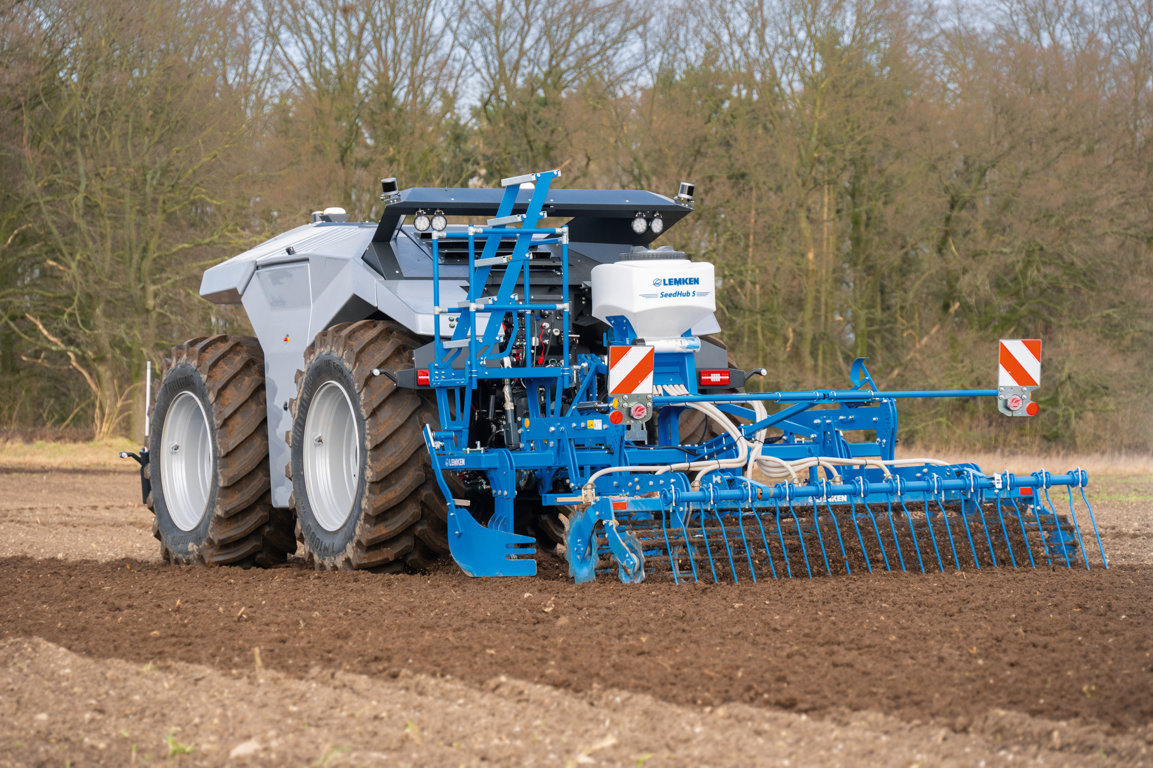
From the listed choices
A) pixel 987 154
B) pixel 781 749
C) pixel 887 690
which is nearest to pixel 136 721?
pixel 781 749

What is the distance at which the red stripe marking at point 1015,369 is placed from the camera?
23.1ft

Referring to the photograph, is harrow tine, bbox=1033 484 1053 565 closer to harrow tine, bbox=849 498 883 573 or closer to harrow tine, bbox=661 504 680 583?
harrow tine, bbox=849 498 883 573

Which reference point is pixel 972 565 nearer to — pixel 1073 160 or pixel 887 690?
pixel 887 690

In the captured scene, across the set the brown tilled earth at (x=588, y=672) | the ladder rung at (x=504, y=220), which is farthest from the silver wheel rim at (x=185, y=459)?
the ladder rung at (x=504, y=220)

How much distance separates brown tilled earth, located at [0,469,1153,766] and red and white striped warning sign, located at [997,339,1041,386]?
4.12ft

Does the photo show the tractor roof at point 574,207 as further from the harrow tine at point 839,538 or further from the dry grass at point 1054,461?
the dry grass at point 1054,461

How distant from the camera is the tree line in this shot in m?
21.5

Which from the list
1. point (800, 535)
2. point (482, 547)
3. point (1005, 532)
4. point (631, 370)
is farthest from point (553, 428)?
point (1005, 532)

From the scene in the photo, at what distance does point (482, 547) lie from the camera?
6.46m

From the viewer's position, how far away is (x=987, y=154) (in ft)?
72.7

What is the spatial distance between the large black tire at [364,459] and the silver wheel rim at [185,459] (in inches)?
65.9

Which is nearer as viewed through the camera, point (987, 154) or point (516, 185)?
point (516, 185)

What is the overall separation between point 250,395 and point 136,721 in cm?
436

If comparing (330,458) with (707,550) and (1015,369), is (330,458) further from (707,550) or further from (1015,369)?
(1015,369)
